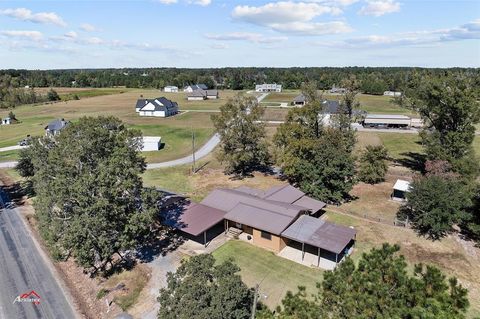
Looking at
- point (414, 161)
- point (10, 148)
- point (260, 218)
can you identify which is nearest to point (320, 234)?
point (260, 218)

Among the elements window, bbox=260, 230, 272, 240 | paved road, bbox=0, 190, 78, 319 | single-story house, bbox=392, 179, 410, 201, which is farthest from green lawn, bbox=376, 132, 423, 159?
paved road, bbox=0, 190, 78, 319

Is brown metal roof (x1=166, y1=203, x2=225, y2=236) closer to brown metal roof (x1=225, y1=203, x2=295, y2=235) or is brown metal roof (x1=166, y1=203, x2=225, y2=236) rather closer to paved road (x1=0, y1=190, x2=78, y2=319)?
brown metal roof (x1=225, y1=203, x2=295, y2=235)

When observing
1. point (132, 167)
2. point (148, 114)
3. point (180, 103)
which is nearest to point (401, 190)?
point (132, 167)

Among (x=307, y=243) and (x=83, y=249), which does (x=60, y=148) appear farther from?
(x=307, y=243)

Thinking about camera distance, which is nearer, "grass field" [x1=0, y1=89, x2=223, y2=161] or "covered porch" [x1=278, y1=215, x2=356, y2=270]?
"covered porch" [x1=278, y1=215, x2=356, y2=270]

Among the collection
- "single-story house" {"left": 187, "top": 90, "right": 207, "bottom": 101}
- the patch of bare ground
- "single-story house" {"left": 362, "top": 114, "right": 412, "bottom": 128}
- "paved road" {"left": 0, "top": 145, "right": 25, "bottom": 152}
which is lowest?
the patch of bare ground

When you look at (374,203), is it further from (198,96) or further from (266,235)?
(198,96)
